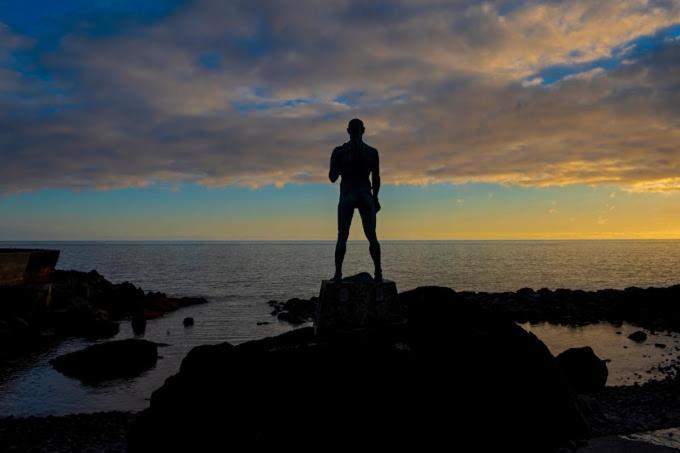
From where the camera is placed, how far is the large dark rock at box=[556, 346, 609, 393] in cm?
1648

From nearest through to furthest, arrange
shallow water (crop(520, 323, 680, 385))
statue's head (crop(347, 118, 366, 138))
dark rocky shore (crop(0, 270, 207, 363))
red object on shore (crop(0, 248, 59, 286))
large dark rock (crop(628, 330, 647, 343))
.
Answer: statue's head (crop(347, 118, 366, 138)) → shallow water (crop(520, 323, 680, 385)) → dark rocky shore (crop(0, 270, 207, 363)) → red object on shore (crop(0, 248, 59, 286)) → large dark rock (crop(628, 330, 647, 343))

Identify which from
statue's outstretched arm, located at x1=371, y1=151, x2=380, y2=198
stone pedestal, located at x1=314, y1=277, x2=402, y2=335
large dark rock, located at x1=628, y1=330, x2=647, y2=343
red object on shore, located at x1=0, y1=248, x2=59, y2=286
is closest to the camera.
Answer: stone pedestal, located at x1=314, y1=277, x2=402, y2=335

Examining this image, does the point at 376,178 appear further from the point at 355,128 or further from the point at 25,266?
the point at 25,266

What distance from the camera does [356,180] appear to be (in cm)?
1013

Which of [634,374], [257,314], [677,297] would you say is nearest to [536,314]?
[677,297]

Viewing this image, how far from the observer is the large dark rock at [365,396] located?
8047mm

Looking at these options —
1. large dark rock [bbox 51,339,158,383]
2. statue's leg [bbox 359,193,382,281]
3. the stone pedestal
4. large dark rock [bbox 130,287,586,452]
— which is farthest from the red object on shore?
statue's leg [bbox 359,193,382,281]

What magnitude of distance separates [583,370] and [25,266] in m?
27.0

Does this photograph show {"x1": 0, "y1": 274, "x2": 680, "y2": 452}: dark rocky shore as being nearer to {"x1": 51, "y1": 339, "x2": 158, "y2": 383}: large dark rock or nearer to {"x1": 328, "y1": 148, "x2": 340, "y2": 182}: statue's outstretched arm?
{"x1": 328, "y1": 148, "x2": 340, "y2": 182}: statue's outstretched arm

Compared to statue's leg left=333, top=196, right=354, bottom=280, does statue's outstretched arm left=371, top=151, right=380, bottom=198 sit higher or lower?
higher

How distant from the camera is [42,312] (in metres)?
28.1

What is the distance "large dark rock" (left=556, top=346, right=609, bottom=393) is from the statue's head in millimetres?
11243

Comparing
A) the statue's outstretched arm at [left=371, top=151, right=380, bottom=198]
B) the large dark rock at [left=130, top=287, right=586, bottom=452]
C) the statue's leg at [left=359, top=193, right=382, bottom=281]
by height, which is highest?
the statue's outstretched arm at [left=371, top=151, right=380, bottom=198]

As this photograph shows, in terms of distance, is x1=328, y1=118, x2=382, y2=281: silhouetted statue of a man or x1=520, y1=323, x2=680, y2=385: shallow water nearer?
x1=328, y1=118, x2=382, y2=281: silhouetted statue of a man
